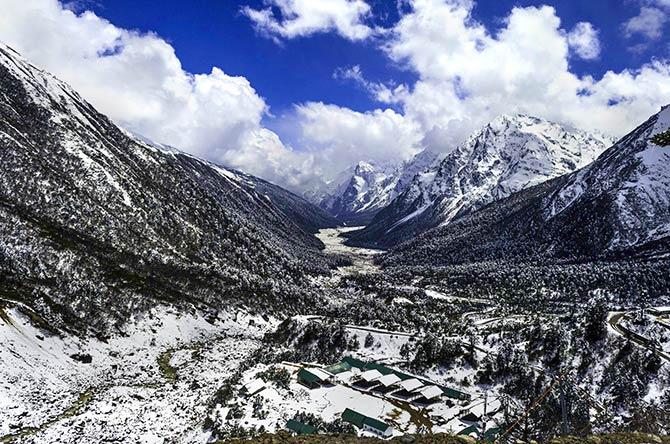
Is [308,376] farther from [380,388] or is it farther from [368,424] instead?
[368,424]

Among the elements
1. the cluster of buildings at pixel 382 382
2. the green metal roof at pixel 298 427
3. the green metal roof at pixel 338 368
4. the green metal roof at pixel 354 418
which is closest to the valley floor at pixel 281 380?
the cluster of buildings at pixel 382 382

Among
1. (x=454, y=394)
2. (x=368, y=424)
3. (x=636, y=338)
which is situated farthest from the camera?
(x=636, y=338)

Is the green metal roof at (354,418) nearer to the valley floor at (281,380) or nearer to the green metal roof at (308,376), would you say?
the valley floor at (281,380)

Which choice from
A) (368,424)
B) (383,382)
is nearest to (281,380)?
(383,382)

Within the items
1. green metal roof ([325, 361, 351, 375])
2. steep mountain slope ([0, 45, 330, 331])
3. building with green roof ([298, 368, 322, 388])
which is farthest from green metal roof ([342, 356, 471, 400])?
steep mountain slope ([0, 45, 330, 331])

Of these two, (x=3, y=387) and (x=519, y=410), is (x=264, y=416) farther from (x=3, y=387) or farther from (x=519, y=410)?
(x=3, y=387)

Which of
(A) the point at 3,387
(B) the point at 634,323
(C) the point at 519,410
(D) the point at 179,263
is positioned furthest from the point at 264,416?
(D) the point at 179,263

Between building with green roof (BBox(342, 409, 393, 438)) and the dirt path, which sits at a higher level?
the dirt path

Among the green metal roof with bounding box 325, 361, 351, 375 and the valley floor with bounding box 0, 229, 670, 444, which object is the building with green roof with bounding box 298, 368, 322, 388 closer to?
the valley floor with bounding box 0, 229, 670, 444
